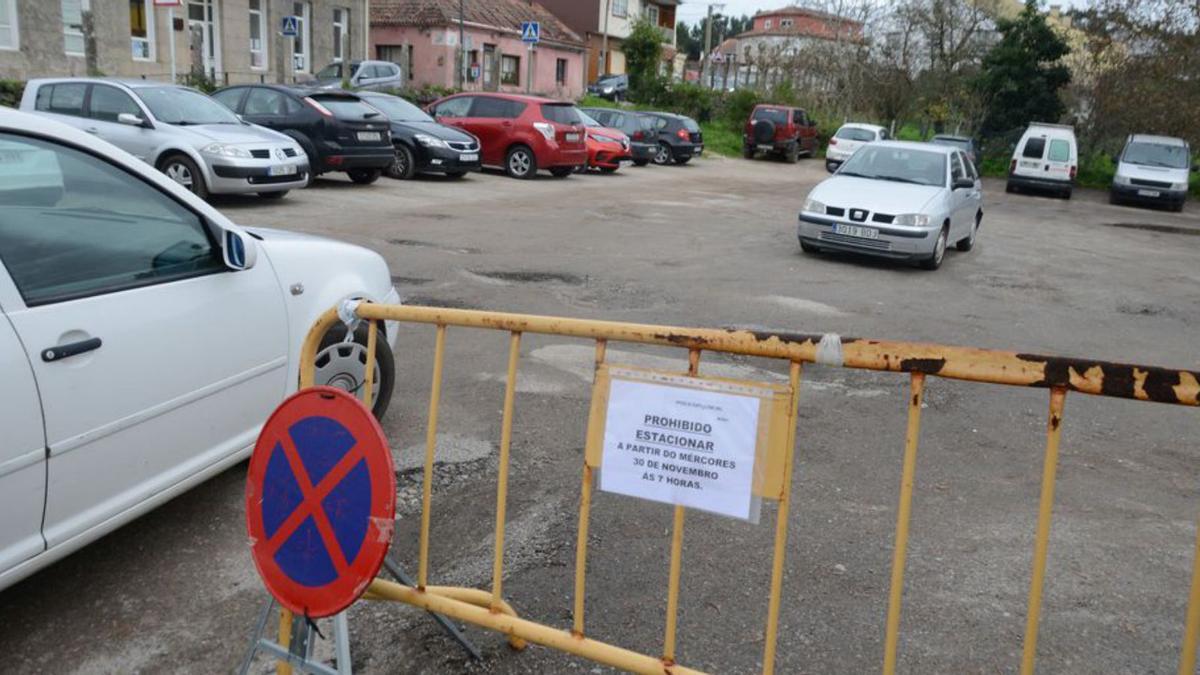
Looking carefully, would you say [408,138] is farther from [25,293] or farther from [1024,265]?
[25,293]

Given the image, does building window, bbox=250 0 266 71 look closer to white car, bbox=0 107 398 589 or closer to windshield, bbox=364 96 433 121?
windshield, bbox=364 96 433 121

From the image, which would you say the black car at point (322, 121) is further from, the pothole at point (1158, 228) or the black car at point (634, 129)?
the pothole at point (1158, 228)

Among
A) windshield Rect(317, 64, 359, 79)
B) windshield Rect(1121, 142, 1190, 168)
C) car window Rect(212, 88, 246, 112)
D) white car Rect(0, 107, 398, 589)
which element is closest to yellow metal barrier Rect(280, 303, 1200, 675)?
white car Rect(0, 107, 398, 589)

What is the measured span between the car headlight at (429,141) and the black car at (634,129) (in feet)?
32.6

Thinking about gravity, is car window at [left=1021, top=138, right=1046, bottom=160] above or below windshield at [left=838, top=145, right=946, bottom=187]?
above

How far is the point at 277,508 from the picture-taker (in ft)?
9.03

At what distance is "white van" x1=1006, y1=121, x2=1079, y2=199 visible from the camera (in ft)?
90.7

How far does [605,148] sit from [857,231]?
13.3 metres

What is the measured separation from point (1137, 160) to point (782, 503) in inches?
1125

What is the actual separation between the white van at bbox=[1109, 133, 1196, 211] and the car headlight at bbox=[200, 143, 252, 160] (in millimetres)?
23151

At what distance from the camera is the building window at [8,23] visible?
24.5 meters

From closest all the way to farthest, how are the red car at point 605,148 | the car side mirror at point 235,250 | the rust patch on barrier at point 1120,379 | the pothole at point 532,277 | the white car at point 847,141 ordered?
the rust patch on barrier at point 1120,379
the car side mirror at point 235,250
the pothole at point 532,277
the red car at point 605,148
the white car at point 847,141

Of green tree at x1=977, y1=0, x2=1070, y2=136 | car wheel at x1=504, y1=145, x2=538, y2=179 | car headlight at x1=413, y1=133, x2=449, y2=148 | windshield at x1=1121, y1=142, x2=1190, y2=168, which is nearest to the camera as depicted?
car headlight at x1=413, y1=133, x2=449, y2=148

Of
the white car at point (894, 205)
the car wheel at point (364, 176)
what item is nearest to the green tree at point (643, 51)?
the car wheel at point (364, 176)
